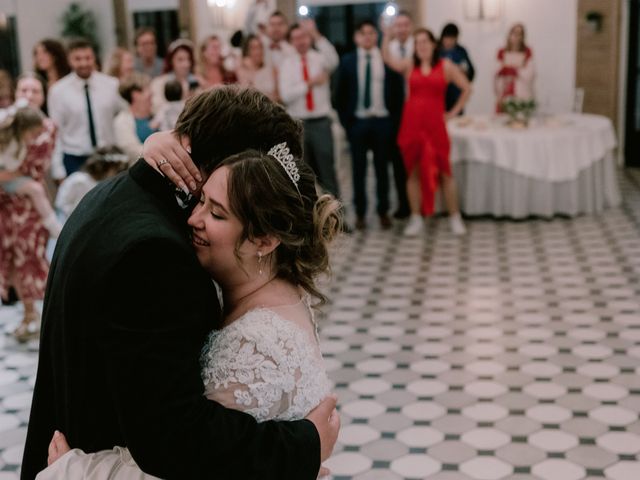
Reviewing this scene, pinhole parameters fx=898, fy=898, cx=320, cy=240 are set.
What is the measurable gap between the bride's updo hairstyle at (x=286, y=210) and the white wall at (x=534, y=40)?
32.7 ft

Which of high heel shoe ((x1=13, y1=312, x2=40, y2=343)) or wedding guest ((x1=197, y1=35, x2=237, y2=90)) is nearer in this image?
high heel shoe ((x1=13, y1=312, x2=40, y2=343))

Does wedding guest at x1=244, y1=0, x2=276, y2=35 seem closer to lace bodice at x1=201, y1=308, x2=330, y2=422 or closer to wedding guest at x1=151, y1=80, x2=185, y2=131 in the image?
wedding guest at x1=151, y1=80, x2=185, y2=131

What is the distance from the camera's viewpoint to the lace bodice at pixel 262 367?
1.74 metres

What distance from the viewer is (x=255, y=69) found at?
8.88 meters

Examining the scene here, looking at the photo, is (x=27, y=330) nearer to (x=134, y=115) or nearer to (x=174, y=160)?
(x=134, y=115)

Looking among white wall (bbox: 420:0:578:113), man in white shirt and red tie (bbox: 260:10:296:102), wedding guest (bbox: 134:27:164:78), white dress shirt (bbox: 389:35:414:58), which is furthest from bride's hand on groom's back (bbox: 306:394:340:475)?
white wall (bbox: 420:0:578:113)

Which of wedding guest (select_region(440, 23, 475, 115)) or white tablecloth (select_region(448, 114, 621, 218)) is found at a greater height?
wedding guest (select_region(440, 23, 475, 115))

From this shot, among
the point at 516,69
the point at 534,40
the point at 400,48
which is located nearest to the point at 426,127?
the point at 400,48

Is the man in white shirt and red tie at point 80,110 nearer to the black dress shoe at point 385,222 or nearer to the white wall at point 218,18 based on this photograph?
the black dress shoe at point 385,222

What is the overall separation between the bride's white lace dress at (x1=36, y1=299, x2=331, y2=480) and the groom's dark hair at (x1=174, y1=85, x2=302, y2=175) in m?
0.33

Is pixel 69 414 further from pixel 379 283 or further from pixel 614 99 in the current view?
pixel 614 99

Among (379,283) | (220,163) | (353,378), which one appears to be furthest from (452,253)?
(220,163)

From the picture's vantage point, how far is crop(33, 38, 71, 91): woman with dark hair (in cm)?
770

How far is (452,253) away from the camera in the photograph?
7.58 meters
